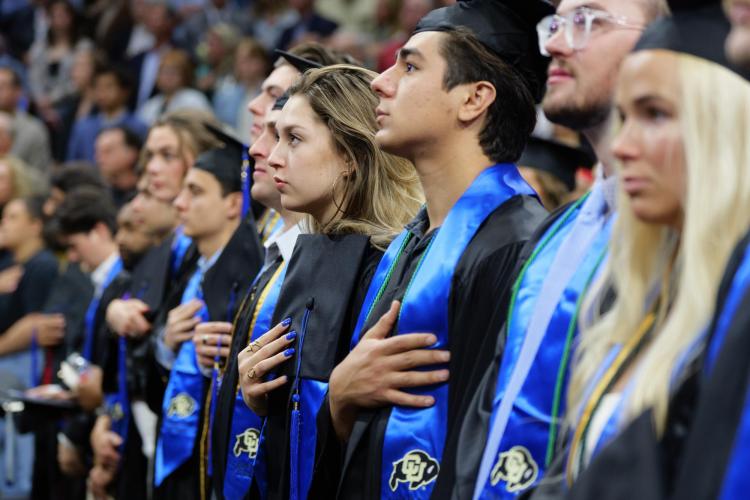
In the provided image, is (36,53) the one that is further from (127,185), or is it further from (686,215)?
(686,215)

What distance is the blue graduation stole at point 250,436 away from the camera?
159 inches

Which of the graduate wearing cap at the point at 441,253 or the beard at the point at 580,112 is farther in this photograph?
the graduate wearing cap at the point at 441,253

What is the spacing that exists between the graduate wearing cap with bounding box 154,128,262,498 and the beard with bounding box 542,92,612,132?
220 cm

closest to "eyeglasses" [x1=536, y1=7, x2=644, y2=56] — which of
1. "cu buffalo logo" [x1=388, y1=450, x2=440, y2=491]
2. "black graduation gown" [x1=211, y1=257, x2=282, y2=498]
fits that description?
"cu buffalo logo" [x1=388, y1=450, x2=440, y2=491]

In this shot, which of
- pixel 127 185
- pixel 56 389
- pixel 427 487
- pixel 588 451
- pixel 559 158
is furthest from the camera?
pixel 127 185

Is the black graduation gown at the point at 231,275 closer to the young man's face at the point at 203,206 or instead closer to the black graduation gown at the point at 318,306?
the young man's face at the point at 203,206

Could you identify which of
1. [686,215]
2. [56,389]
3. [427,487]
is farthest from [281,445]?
[56,389]

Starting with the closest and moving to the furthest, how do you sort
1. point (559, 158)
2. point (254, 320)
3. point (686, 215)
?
point (686, 215)
point (254, 320)
point (559, 158)

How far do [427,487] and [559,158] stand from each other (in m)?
2.87

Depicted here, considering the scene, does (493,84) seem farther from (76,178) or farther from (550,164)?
(76,178)

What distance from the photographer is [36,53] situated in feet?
42.1

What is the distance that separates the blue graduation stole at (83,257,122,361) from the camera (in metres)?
6.64

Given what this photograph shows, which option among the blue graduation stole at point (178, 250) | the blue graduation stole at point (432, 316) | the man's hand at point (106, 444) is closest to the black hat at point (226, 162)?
the blue graduation stole at point (178, 250)

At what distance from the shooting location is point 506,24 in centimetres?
341
